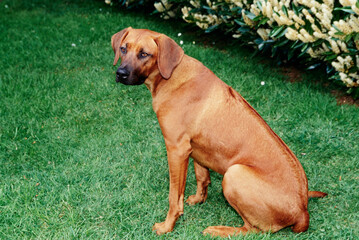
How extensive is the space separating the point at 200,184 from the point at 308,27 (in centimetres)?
273

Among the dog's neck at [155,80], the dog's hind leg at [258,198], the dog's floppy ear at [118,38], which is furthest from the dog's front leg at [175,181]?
the dog's floppy ear at [118,38]

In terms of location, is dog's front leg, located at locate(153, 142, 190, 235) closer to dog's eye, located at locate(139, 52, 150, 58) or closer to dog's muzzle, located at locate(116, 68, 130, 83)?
dog's muzzle, located at locate(116, 68, 130, 83)

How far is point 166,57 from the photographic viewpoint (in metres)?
3.47

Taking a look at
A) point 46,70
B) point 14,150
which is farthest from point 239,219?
point 46,70

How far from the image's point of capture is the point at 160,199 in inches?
163

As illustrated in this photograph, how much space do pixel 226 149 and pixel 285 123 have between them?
2167mm

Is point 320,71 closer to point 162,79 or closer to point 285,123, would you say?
point 285,123

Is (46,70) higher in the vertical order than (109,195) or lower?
lower

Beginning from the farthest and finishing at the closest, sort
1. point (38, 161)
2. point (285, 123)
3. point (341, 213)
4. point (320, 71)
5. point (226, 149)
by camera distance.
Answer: point (320, 71) < point (285, 123) < point (38, 161) < point (341, 213) < point (226, 149)

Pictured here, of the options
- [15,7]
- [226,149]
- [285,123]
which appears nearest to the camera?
[226,149]

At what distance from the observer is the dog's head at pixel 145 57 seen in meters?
3.44

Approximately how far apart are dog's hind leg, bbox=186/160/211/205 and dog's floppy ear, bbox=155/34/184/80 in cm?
105

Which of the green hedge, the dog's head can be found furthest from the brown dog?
the green hedge

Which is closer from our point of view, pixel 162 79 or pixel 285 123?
pixel 162 79
